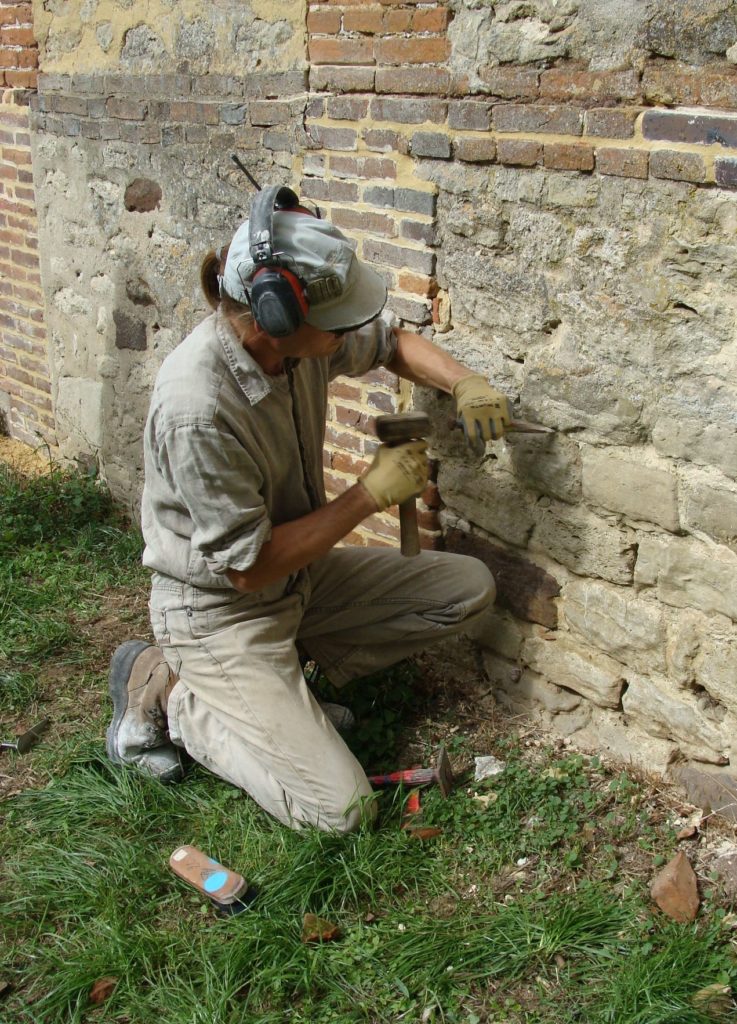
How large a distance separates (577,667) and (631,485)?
639 millimetres

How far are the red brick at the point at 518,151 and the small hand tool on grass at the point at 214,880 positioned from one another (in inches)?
81.6

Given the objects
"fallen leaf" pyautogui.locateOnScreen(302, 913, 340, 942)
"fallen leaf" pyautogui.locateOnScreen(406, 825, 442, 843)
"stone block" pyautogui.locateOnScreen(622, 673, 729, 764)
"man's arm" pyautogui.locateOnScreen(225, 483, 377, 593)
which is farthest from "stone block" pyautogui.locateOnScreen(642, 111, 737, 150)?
"fallen leaf" pyautogui.locateOnScreen(302, 913, 340, 942)

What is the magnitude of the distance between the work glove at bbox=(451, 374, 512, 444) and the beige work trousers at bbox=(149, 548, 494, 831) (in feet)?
1.66

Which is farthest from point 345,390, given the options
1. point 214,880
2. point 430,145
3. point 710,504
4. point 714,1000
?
point 714,1000

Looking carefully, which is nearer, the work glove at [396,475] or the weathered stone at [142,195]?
the work glove at [396,475]

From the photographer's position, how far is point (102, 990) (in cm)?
254

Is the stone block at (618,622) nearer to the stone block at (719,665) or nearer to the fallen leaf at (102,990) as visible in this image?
the stone block at (719,665)

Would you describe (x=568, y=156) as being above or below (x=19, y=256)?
above

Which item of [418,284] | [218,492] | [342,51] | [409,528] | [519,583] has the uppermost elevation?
[342,51]

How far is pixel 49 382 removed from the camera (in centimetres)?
546

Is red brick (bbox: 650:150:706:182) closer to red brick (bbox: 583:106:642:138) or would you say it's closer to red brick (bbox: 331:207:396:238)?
red brick (bbox: 583:106:642:138)

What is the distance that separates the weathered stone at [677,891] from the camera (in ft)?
8.41

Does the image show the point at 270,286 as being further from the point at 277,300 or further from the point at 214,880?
the point at 214,880

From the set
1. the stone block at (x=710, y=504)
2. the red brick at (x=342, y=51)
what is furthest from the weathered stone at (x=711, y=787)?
the red brick at (x=342, y=51)
